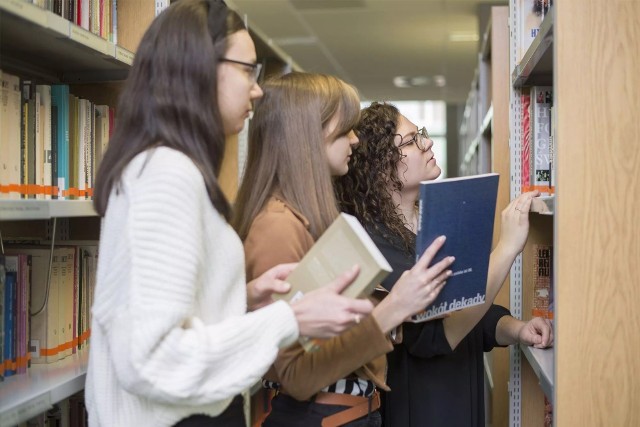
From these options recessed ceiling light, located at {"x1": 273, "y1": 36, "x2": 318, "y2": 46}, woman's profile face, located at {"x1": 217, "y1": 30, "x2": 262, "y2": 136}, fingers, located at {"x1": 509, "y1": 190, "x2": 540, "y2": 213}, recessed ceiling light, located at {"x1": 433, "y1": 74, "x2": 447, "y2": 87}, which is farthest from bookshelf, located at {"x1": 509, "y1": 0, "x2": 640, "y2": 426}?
recessed ceiling light, located at {"x1": 433, "y1": 74, "x2": 447, "y2": 87}

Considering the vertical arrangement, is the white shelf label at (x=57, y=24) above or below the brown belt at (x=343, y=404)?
above

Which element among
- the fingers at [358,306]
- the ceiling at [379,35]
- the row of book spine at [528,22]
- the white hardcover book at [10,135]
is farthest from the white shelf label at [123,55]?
the ceiling at [379,35]

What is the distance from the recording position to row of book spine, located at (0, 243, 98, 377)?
1523 millimetres

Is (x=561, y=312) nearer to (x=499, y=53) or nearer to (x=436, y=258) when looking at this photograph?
(x=436, y=258)

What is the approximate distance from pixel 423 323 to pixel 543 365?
0.30 metres

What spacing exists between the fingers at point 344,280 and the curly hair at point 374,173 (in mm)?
812

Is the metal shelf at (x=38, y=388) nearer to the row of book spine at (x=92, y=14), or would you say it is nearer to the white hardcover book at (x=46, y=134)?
the white hardcover book at (x=46, y=134)

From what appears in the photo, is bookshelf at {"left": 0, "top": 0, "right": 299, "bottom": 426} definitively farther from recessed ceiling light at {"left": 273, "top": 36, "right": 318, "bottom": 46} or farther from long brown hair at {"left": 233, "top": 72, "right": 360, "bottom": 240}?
recessed ceiling light at {"left": 273, "top": 36, "right": 318, "bottom": 46}

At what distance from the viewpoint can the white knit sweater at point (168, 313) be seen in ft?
3.15

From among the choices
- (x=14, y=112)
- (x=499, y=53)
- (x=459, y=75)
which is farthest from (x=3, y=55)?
(x=459, y=75)

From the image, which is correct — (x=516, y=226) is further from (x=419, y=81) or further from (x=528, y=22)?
(x=419, y=81)

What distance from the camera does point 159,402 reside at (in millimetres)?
1081

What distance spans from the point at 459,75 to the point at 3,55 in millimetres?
7327

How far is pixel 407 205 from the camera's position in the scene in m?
2.06
